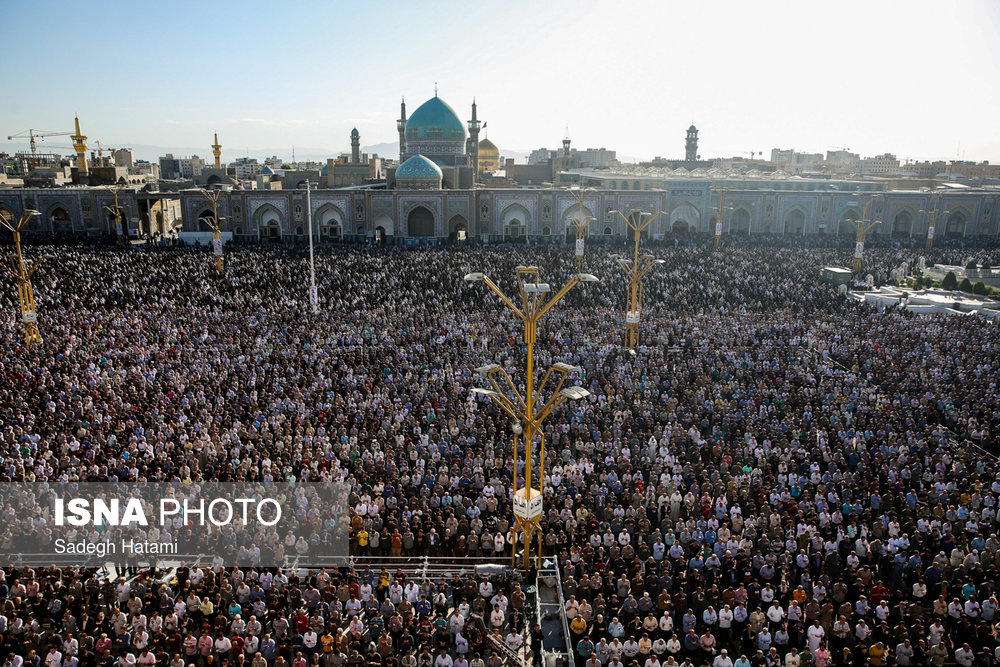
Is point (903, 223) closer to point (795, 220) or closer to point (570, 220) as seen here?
point (795, 220)

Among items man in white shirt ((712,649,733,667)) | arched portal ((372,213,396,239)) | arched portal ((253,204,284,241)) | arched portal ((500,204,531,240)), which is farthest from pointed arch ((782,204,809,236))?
man in white shirt ((712,649,733,667))

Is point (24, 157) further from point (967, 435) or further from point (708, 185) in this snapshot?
point (967, 435)

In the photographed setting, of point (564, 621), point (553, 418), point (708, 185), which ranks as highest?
point (708, 185)

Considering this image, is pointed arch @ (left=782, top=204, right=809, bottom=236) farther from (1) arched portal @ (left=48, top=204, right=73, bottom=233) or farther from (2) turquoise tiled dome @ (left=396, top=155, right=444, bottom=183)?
(1) arched portal @ (left=48, top=204, right=73, bottom=233)

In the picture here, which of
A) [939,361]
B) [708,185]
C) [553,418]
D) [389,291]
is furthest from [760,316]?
[708,185]

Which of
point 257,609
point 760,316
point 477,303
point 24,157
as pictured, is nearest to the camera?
point 257,609

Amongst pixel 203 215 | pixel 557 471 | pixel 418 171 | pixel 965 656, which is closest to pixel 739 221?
pixel 418 171
